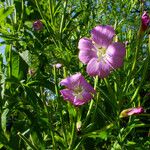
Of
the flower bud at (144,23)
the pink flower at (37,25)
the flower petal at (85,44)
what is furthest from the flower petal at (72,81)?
the pink flower at (37,25)

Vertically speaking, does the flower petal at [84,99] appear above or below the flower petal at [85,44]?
below

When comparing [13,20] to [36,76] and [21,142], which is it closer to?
[36,76]

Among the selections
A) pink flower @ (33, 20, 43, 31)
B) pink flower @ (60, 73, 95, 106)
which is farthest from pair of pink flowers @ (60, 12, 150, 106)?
pink flower @ (33, 20, 43, 31)

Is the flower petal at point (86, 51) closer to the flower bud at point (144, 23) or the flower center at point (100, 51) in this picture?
the flower center at point (100, 51)

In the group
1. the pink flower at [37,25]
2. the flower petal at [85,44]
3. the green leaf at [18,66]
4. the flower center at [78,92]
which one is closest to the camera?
the flower center at [78,92]

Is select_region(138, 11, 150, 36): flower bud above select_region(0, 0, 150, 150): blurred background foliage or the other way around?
above

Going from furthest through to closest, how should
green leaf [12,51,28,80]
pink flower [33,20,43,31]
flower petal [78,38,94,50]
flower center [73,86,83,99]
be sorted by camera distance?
pink flower [33,20,43,31]
green leaf [12,51,28,80]
flower petal [78,38,94,50]
flower center [73,86,83,99]

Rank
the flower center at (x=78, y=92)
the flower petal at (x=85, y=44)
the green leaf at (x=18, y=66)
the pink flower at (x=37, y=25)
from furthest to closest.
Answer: the pink flower at (x=37, y=25) → the green leaf at (x=18, y=66) → the flower petal at (x=85, y=44) → the flower center at (x=78, y=92)

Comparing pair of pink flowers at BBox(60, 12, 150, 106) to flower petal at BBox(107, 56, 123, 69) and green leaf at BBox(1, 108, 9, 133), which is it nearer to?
flower petal at BBox(107, 56, 123, 69)
